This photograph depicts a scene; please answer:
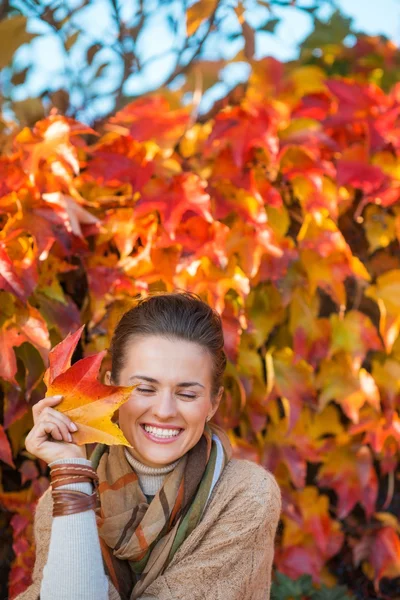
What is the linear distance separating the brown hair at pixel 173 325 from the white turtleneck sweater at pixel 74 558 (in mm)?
358

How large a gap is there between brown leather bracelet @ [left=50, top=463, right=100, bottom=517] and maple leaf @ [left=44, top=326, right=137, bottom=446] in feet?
0.17

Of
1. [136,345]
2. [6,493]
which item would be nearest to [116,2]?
[136,345]

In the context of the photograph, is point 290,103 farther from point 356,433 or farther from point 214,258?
point 356,433

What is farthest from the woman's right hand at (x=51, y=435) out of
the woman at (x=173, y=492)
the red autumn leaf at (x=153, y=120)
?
the red autumn leaf at (x=153, y=120)

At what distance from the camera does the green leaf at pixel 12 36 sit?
212 cm

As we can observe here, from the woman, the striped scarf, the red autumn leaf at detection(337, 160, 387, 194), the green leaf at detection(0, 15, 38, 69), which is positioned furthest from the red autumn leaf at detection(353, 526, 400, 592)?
the green leaf at detection(0, 15, 38, 69)

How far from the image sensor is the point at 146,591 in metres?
1.62

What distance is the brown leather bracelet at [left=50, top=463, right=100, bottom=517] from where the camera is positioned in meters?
1.43

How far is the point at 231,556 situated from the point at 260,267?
863 millimetres

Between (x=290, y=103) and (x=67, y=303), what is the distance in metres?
0.97

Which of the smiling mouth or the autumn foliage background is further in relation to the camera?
the autumn foliage background

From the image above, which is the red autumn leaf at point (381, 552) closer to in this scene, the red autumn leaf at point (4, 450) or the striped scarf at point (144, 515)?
the striped scarf at point (144, 515)

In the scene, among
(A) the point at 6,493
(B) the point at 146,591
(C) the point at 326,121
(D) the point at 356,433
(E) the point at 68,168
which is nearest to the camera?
(B) the point at 146,591

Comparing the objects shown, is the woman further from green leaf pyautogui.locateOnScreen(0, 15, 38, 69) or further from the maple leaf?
green leaf pyautogui.locateOnScreen(0, 15, 38, 69)
